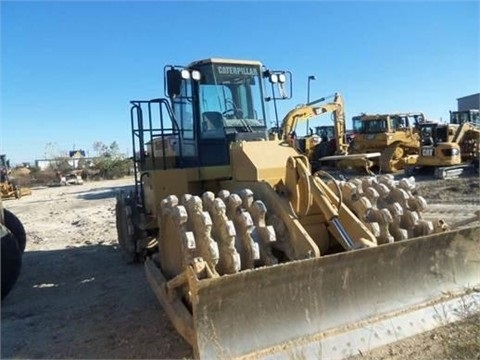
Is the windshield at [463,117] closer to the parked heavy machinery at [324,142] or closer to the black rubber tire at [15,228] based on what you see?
the parked heavy machinery at [324,142]

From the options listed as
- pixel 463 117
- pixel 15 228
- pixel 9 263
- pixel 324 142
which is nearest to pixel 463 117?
pixel 463 117

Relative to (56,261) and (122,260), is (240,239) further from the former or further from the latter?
(56,261)

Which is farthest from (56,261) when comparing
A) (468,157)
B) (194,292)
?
(468,157)

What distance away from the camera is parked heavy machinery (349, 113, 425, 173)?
2083 cm

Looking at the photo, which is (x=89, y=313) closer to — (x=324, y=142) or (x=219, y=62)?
(x=219, y=62)

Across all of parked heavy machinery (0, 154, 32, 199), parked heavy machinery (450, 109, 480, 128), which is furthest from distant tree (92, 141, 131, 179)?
parked heavy machinery (450, 109, 480, 128)

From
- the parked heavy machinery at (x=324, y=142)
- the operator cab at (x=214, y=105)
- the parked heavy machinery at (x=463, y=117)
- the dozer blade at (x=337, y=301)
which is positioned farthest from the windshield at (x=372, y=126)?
the dozer blade at (x=337, y=301)

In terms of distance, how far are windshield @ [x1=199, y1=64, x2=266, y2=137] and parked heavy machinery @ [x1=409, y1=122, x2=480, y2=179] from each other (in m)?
13.3

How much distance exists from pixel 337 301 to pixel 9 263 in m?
3.92

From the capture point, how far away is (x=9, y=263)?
563 cm

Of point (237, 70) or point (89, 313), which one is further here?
point (237, 70)

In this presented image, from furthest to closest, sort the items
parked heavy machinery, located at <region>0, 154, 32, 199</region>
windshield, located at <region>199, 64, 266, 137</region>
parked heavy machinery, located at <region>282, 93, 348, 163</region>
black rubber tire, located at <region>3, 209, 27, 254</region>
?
parked heavy machinery, located at <region>0, 154, 32, 199</region>, parked heavy machinery, located at <region>282, 93, 348, 163</region>, black rubber tire, located at <region>3, 209, 27, 254</region>, windshield, located at <region>199, 64, 266, 137</region>

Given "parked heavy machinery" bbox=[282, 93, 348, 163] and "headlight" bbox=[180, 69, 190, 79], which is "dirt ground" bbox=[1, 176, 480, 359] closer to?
"headlight" bbox=[180, 69, 190, 79]

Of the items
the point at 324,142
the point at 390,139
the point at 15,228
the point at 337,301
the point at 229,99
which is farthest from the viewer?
the point at 324,142
